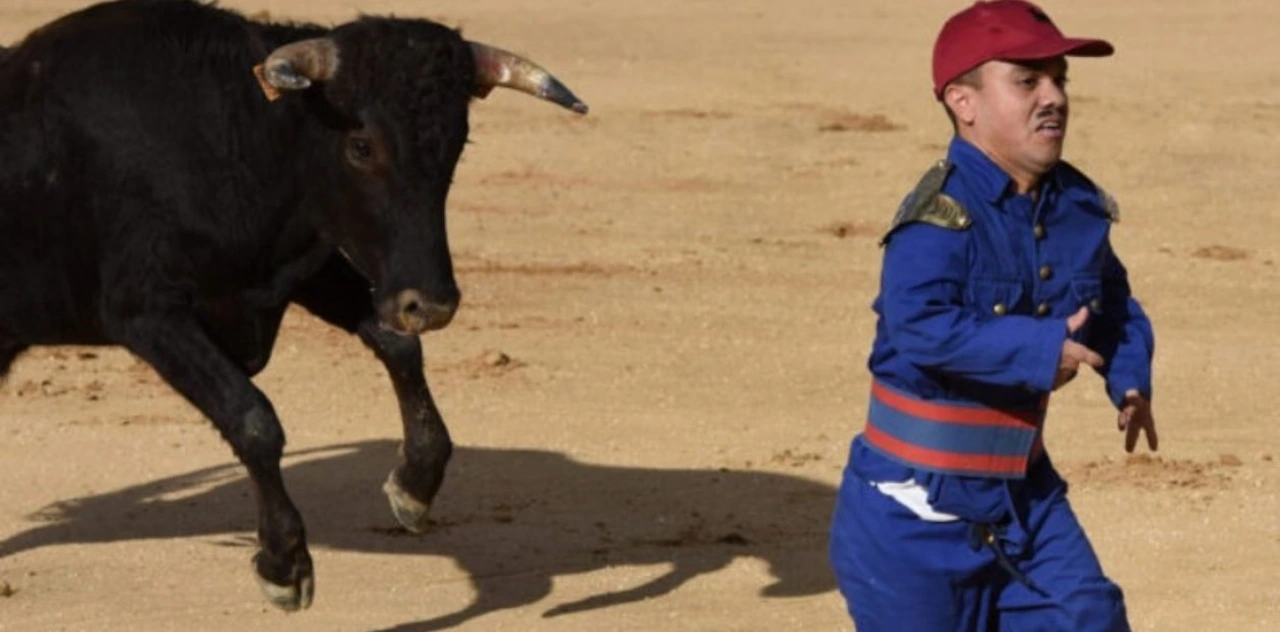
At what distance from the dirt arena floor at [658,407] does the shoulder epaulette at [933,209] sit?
309 centimetres

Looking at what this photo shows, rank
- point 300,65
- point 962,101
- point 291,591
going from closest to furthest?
1. point 962,101
2. point 291,591
3. point 300,65

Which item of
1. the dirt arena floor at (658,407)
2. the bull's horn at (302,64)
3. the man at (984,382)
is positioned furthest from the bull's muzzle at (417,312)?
the man at (984,382)

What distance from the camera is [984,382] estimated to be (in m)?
5.78

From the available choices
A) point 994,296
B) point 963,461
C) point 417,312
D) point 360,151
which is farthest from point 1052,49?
point 360,151

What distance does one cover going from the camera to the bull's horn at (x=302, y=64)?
8.65 metres

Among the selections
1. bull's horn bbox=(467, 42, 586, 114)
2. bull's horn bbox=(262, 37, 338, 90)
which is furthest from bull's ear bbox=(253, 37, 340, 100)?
bull's horn bbox=(467, 42, 586, 114)

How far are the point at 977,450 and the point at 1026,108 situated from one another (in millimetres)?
652

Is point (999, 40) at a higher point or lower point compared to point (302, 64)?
higher

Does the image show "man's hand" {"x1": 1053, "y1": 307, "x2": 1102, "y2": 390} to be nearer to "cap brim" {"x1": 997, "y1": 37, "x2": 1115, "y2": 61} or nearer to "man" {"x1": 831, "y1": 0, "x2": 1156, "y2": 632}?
"man" {"x1": 831, "y1": 0, "x2": 1156, "y2": 632}

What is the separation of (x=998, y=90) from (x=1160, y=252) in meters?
9.75

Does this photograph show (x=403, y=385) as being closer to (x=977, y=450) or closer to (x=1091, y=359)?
(x=977, y=450)

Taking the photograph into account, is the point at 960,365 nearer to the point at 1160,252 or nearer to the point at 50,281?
the point at 50,281

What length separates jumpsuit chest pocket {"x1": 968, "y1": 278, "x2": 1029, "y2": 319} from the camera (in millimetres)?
5855

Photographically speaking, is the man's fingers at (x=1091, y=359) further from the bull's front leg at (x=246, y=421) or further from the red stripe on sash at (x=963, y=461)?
the bull's front leg at (x=246, y=421)
